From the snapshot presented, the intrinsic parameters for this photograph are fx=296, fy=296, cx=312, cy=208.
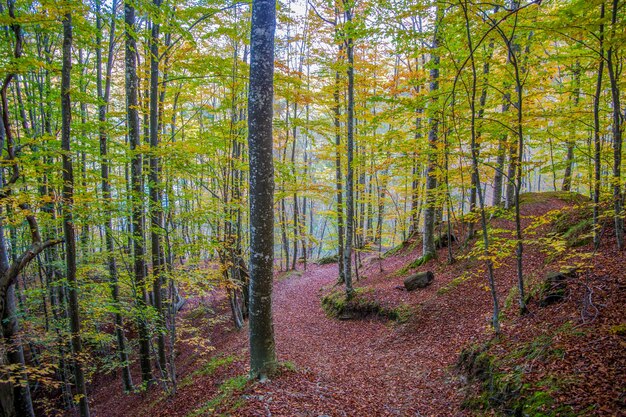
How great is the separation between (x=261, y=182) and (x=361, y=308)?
658 centimetres

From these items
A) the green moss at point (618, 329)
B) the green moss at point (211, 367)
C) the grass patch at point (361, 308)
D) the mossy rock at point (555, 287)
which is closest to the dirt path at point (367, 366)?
the grass patch at point (361, 308)

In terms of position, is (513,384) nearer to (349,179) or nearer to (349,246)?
(349,246)

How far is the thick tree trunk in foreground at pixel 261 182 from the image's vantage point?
4.78m

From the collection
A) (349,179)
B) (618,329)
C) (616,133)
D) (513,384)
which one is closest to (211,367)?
(349,179)

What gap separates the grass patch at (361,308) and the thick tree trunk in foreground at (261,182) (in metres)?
4.57

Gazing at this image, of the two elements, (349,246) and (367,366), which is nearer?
(367,366)

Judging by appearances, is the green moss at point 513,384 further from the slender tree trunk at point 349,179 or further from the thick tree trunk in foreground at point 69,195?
the thick tree trunk in foreground at point 69,195

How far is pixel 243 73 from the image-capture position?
9508 mm

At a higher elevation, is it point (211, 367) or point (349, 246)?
point (349, 246)

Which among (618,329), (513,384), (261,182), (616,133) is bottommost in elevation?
(513,384)

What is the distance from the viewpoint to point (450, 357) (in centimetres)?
576

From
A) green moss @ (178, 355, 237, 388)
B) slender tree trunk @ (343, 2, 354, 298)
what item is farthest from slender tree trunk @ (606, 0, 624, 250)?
green moss @ (178, 355, 237, 388)

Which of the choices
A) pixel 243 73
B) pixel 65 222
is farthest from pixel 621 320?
pixel 243 73

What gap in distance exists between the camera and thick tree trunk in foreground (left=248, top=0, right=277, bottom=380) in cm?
478
